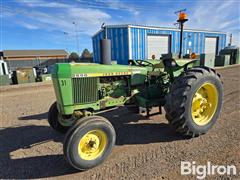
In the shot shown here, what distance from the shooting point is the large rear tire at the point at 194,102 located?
3018mm

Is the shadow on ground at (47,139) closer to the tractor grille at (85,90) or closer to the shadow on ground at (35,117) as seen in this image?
the shadow on ground at (35,117)

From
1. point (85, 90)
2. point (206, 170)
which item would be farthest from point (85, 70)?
point (206, 170)

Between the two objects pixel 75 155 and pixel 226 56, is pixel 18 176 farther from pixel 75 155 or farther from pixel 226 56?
pixel 226 56

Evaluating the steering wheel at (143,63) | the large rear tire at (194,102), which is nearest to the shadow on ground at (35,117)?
the steering wheel at (143,63)

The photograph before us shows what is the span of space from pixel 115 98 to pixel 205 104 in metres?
1.90

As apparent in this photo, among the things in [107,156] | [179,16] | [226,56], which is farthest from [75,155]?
[226,56]

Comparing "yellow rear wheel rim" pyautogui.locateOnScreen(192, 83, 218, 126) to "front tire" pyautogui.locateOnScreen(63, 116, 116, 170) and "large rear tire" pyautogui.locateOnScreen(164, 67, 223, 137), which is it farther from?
"front tire" pyautogui.locateOnScreen(63, 116, 116, 170)

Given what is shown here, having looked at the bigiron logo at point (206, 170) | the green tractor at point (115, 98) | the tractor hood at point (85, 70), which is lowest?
the bigiron logo at point (206, 170)

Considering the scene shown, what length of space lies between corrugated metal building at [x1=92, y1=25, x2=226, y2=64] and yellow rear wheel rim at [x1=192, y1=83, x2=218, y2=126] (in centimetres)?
1149

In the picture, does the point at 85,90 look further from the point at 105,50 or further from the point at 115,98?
the point at 105,50

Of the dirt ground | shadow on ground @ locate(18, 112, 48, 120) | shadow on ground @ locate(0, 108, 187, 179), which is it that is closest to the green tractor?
the dirt ground

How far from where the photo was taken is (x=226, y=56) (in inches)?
698

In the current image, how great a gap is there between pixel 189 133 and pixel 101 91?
181 centimetres

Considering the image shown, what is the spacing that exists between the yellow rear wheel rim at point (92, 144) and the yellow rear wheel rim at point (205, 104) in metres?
1.89
